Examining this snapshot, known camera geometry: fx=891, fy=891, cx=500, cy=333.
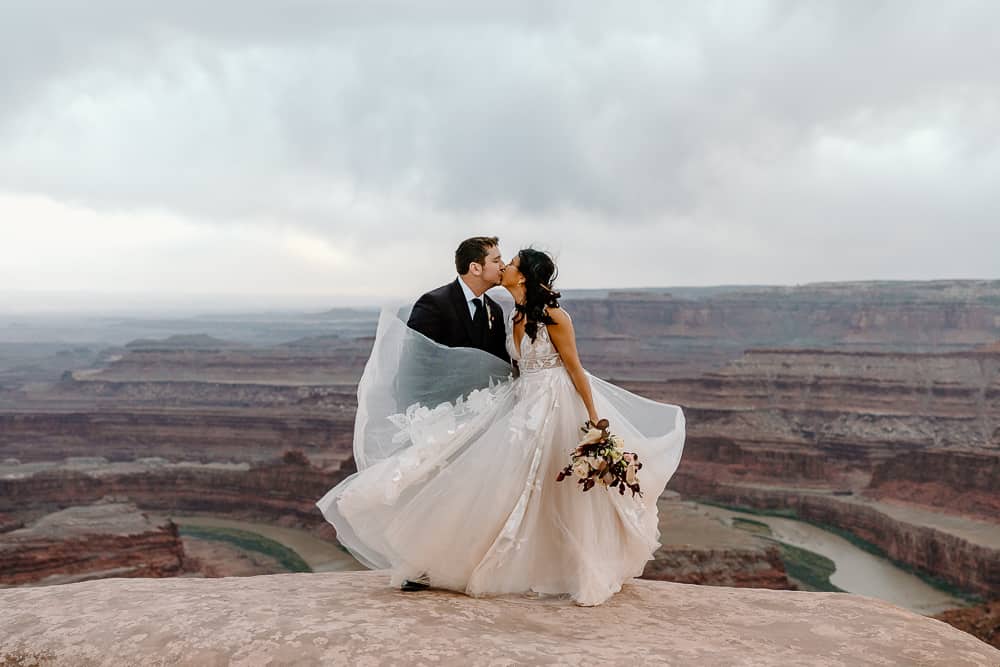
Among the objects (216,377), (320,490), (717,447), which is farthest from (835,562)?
(216,377)

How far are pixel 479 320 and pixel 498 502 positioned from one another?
1.10 m

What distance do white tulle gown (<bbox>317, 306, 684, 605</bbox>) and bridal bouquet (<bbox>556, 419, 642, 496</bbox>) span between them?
21cm

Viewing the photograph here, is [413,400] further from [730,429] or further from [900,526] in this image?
[730,429]

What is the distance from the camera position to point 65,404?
2370 inches

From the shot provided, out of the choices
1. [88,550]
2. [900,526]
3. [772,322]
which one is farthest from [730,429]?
[772,322]

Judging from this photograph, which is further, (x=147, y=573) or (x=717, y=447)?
(x=717, y=447)

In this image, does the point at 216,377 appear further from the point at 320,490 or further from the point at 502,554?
the point at 502,554

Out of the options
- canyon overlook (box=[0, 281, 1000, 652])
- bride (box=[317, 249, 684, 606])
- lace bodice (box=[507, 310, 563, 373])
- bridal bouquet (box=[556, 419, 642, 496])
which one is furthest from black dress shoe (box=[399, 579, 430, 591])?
canyon overlook (box=[0, 281, 1000, 652])

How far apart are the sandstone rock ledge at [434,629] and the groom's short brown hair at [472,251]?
178 centimetres

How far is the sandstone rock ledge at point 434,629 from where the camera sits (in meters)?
3.65

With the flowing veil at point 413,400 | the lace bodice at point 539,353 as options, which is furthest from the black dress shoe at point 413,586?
the lace bodice at point 539,353

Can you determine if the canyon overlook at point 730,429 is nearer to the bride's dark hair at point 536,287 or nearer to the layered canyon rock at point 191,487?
the layered canyon rock at point 191,487

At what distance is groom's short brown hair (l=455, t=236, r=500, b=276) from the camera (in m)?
4.93

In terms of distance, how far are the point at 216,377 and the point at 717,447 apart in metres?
37.9
